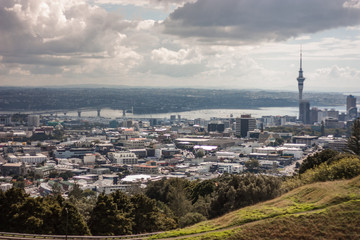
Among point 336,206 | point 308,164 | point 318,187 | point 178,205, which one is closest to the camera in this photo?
point 336,206

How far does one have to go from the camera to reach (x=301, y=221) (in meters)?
11.5

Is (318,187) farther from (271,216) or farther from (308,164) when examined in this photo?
(308,164)

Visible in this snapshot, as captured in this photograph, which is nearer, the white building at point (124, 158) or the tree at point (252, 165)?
the tree at point (252, 165)

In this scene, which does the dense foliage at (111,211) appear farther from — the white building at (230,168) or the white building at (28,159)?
the white building at (28,159)

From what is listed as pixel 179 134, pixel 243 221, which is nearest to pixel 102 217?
pixel 243 221

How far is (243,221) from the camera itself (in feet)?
40.1

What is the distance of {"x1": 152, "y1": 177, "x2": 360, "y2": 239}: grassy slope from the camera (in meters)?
11.0

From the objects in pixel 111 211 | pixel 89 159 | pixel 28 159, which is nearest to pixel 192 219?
pixel 111 211

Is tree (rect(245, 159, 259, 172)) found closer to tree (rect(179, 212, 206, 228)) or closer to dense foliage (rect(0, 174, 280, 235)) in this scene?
dense foliage (rect(0, 174, 280, 235))

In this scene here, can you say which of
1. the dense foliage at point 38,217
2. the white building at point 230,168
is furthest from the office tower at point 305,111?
the dense foliage at point 38,217

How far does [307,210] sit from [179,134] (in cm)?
9175

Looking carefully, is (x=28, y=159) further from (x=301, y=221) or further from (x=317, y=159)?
(x=301, y=221)

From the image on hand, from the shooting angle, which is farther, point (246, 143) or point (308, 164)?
point (246, 143)

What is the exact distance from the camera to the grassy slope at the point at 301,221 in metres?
11.0
